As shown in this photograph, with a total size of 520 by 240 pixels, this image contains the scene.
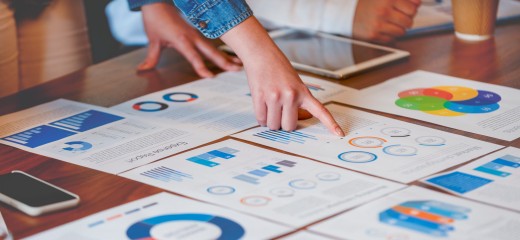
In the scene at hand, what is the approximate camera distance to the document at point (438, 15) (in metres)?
1.84

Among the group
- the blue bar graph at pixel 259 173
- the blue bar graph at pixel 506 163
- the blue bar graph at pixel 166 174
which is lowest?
the blue bar graph at pixel 166 174

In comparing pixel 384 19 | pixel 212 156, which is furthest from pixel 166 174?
pixel 384 19

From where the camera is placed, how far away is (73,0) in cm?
192

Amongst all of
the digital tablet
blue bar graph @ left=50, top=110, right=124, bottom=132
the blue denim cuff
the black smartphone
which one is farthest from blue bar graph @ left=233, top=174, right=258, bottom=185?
the blue denim cuff

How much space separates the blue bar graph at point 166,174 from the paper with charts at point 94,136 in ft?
0.12

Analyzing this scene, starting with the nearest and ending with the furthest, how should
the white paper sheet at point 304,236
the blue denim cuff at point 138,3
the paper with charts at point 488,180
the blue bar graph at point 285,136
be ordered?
the white paper sheet at point 304,236 → the paper with charts at point 488,180 → the blue bar graph at point 285,136 → the blue denim cuff at point 138,3

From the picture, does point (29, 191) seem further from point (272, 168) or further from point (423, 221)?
point (423, 221)

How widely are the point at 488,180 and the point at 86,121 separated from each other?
0.63 meters

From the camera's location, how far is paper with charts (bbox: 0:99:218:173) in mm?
1191

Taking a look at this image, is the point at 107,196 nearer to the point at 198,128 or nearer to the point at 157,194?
the point at 157,194

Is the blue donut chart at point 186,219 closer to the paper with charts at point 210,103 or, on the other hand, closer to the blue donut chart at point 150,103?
the paper with charts at point 210,103

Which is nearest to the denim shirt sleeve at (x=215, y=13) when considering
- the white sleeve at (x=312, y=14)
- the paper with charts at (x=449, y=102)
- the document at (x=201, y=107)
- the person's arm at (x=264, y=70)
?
the person's arm at (x=264, y=70)

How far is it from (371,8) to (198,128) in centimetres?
66

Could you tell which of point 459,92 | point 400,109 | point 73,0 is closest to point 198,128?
point 400,109
